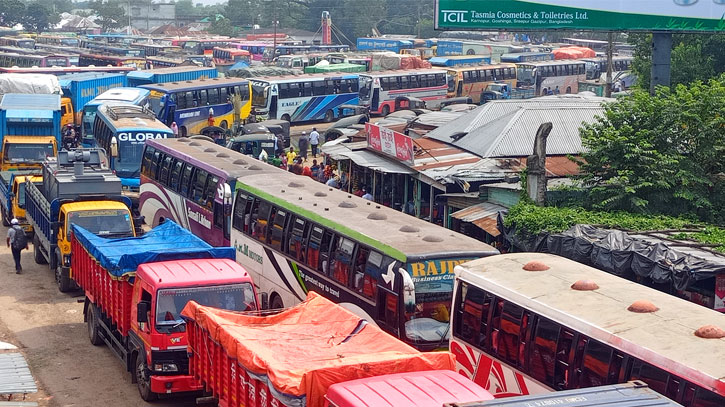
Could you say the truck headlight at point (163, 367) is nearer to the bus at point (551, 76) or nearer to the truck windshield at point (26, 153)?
the truck windshield at point (26, 153)

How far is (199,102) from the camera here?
140 ft

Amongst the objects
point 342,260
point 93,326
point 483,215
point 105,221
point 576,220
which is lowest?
point 93,326

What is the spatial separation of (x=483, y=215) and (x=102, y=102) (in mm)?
22632

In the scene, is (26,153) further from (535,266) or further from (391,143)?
(535,266)

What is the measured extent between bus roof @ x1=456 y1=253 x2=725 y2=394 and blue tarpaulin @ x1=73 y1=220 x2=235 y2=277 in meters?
4.58

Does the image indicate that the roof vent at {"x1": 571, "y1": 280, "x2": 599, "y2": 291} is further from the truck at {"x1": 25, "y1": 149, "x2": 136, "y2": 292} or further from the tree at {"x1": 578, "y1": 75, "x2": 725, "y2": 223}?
the truck at {"x1": 25, "y1": 149, "x2": 136, "y2": 292}

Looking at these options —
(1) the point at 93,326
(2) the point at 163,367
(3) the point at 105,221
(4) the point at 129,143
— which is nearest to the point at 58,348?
(1) the point at 93,326

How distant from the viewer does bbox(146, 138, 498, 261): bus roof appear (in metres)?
14.0

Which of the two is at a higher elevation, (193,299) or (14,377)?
(193,299)

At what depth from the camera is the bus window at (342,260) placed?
49.5 ft

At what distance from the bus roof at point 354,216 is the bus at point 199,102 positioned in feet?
62.7

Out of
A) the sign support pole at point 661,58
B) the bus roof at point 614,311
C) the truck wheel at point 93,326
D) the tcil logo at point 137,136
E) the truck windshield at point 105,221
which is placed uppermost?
the sign support pole at point 661,58

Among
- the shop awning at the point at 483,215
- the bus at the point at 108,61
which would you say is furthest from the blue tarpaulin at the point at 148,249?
the bus at the point at 108,61

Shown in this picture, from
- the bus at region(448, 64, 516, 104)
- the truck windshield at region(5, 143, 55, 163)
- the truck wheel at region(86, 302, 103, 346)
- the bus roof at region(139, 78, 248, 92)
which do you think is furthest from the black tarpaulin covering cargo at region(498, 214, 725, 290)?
the bus at region(448, 64, 516, 104)
